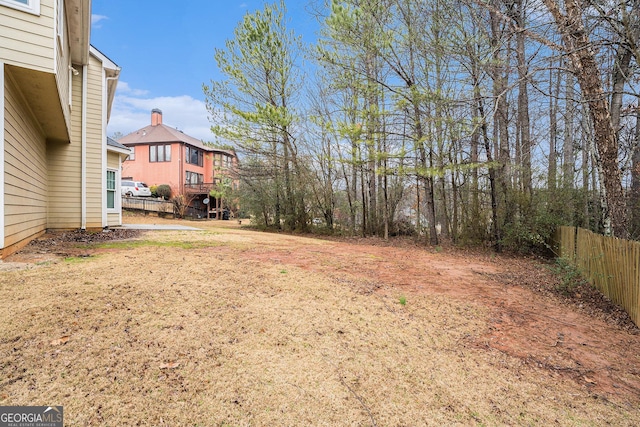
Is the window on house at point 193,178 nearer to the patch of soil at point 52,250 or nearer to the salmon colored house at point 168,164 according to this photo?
the salmon colored house at point 168,164

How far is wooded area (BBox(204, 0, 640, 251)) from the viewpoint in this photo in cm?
550

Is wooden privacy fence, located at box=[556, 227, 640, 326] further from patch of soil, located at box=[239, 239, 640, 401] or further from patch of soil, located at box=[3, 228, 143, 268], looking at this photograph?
patch of soil, located at box=[3, 228, 143, 268]

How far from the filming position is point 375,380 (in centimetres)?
224

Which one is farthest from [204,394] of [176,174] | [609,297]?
[176,174]

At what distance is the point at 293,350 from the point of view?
2.53 m

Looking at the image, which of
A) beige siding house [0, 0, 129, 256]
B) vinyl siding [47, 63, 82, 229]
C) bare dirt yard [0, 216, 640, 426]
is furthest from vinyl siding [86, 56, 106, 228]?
bare dirt yard [0, 216, 640, 426]

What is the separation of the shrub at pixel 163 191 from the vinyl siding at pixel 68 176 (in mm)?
17286

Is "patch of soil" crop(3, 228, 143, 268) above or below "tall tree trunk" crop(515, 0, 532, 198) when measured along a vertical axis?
below

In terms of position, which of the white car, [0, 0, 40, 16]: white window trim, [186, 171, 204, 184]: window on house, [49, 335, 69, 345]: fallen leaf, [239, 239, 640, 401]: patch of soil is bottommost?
[239, 239, 640, 401]: patch of soil

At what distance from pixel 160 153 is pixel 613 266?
2820cm

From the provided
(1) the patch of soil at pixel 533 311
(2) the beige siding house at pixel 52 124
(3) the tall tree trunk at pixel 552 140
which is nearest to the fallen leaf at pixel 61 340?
(2) the beige siding house at pixel 52 124

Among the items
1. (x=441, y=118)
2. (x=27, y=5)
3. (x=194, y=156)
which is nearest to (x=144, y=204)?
(x=194, y=156)

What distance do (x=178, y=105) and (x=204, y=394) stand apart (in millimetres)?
35875

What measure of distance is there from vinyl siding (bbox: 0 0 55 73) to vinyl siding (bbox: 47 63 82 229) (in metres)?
4.29
